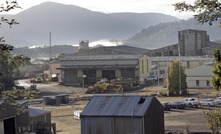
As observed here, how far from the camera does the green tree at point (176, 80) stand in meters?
41.3

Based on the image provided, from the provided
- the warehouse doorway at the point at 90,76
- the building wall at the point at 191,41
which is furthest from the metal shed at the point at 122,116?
the building wall at the point at 191,41

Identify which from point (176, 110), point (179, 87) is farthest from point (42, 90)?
point (176, 110)

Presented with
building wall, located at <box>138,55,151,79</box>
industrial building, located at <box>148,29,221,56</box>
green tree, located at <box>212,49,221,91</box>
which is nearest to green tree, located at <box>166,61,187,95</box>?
building wall, located at <box>138,55,151,79</box>

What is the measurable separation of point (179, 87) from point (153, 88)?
653 cm

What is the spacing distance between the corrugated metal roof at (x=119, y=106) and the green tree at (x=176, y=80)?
22623mm

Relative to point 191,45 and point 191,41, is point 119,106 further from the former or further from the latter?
point 191,45

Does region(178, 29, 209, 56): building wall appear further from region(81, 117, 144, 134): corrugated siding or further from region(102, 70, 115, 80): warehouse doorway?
region(81, 117, 144, 134): corrugated siding

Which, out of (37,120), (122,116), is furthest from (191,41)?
(122,116)

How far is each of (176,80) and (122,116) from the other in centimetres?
2373

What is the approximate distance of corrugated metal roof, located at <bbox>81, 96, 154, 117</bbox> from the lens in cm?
1825

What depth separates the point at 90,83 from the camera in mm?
55469

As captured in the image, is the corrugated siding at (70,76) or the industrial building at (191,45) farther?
the industrial building at (191,45)

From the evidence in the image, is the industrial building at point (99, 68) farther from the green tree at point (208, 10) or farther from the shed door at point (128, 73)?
the green tree at point (208, 10)

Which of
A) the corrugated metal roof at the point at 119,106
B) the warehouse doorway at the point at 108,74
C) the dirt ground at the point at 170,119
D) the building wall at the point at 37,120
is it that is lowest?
the dirt ground at the point at 170,119
